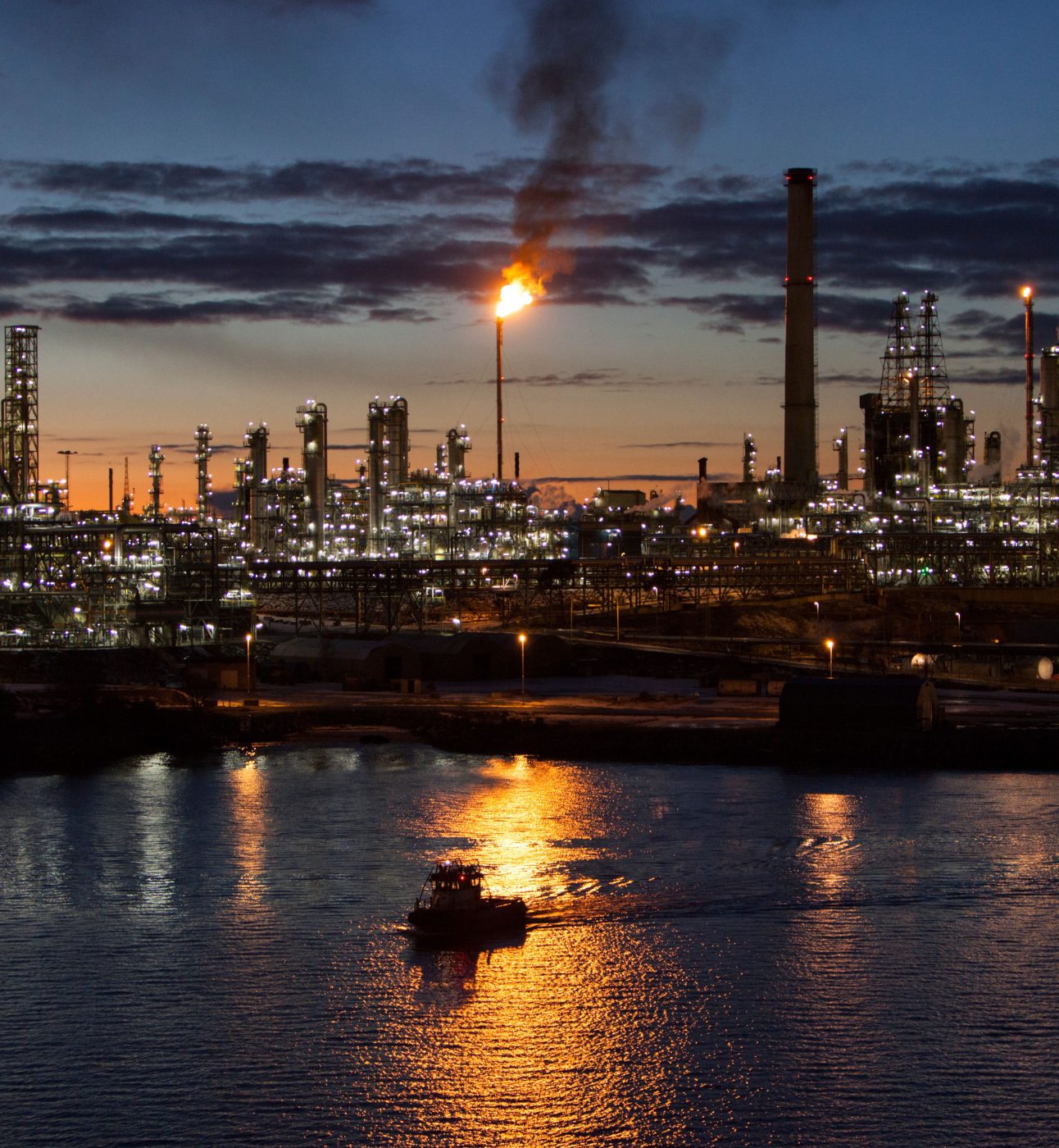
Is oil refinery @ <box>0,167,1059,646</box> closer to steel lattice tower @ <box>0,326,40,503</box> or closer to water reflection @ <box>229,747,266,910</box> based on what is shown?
steel lattice tower @ <box>0,326,40,503</box>

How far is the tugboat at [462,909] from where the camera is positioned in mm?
17688

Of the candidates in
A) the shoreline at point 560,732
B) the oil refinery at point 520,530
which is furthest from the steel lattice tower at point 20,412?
the shoreline at point 560,732

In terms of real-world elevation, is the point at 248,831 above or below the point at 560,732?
below

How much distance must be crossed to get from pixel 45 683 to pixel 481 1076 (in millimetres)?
25445

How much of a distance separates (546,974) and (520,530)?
187 ft

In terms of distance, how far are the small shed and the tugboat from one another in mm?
12783

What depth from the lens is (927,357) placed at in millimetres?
75438

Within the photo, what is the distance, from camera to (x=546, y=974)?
16406mm

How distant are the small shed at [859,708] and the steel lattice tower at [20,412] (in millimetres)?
27769

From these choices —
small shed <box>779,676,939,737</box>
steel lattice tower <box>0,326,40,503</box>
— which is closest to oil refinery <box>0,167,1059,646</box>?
steel lattice tower <box>0,326,40,503</box>

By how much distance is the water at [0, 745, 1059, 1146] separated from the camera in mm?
13141

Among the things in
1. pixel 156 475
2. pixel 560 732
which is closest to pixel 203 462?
pixel 156 475

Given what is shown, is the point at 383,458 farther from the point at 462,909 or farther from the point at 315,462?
the point at 462,909

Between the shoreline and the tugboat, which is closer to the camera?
the tugboat
